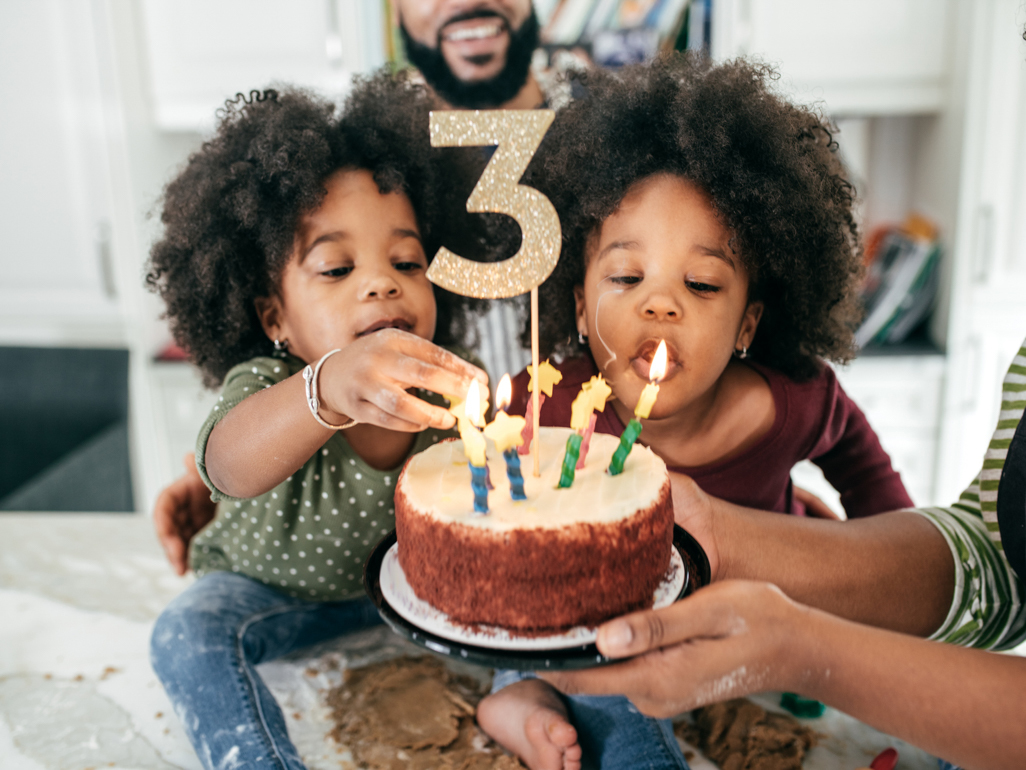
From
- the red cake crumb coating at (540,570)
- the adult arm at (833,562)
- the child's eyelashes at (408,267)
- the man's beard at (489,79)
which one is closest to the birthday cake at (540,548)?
the red cake crumb coating at (540,570)

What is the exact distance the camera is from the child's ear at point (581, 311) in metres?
1.22

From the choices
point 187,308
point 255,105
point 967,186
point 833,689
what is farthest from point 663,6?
point 833,689

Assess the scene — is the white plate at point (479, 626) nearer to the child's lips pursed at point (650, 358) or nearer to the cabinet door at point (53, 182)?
the child's lips pursed at point (650, 358)

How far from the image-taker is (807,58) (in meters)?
2.64

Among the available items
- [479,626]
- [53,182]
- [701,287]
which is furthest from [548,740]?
[53,182]

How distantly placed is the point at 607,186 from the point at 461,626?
2.12ft

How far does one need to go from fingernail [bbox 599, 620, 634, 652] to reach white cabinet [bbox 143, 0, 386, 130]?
2.45m

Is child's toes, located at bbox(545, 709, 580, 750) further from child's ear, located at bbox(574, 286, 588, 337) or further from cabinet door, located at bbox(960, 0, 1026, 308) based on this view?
cabinet door, located at bbox(960, 0, 1026, 308)

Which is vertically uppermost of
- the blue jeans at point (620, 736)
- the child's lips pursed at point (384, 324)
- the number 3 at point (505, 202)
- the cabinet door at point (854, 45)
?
the cabinet door at point (854, 45)

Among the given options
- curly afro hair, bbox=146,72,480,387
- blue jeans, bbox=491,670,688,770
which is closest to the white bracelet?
curly afro hair, bbox=146,72,480,387

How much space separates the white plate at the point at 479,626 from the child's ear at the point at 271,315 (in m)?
0.57

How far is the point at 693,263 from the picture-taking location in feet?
3.52

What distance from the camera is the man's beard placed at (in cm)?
187

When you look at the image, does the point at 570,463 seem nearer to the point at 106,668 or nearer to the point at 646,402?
the point at 646,402
